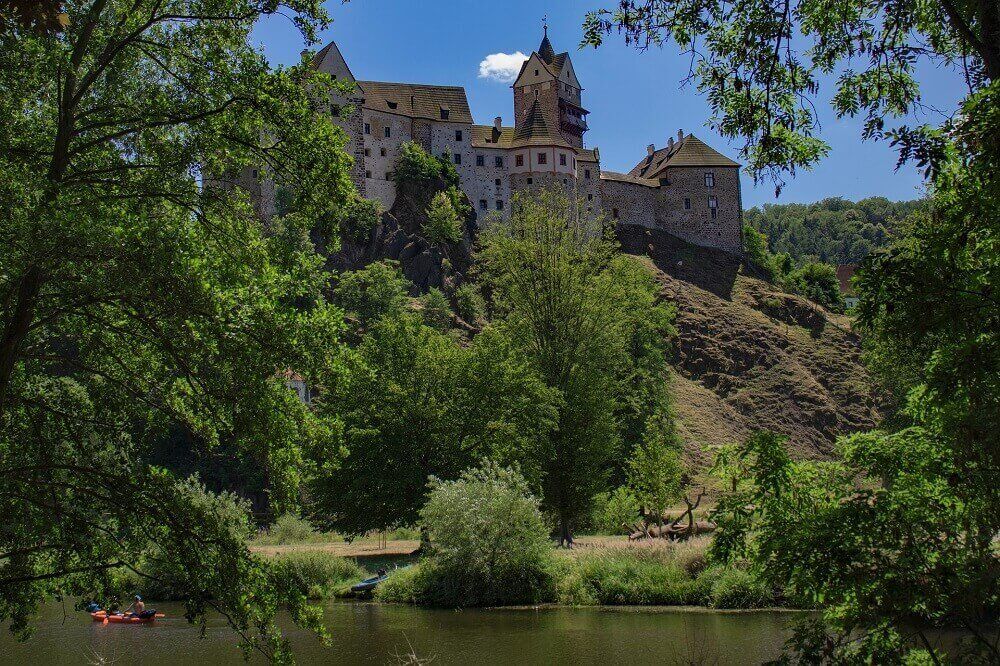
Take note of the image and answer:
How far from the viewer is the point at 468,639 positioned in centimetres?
2089

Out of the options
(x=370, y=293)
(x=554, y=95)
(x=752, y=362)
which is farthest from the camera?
(x=554, y=95)

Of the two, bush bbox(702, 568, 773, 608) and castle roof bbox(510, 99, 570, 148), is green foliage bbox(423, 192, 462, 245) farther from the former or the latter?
bush bbox(702, 568, 773, 608)

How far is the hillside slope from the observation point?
63.4m

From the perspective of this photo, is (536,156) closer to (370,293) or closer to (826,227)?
(370,293)

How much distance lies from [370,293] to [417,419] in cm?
3026

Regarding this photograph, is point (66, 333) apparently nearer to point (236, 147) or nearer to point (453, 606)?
point (236, 147)

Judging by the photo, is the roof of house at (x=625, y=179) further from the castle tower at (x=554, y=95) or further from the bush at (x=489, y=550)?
the bush at (x=489, y=550)

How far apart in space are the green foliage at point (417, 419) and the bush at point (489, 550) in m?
4.22

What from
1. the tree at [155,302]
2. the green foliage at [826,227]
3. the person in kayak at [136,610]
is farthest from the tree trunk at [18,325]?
the green foliage at [826,227]

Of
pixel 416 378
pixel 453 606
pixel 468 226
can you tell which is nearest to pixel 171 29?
pixel 453 606

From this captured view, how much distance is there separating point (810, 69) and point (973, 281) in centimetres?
274

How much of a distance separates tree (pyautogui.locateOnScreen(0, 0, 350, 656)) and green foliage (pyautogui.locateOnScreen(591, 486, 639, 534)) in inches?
971

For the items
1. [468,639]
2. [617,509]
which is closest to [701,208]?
[617,509]

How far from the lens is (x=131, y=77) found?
34.6 ft
